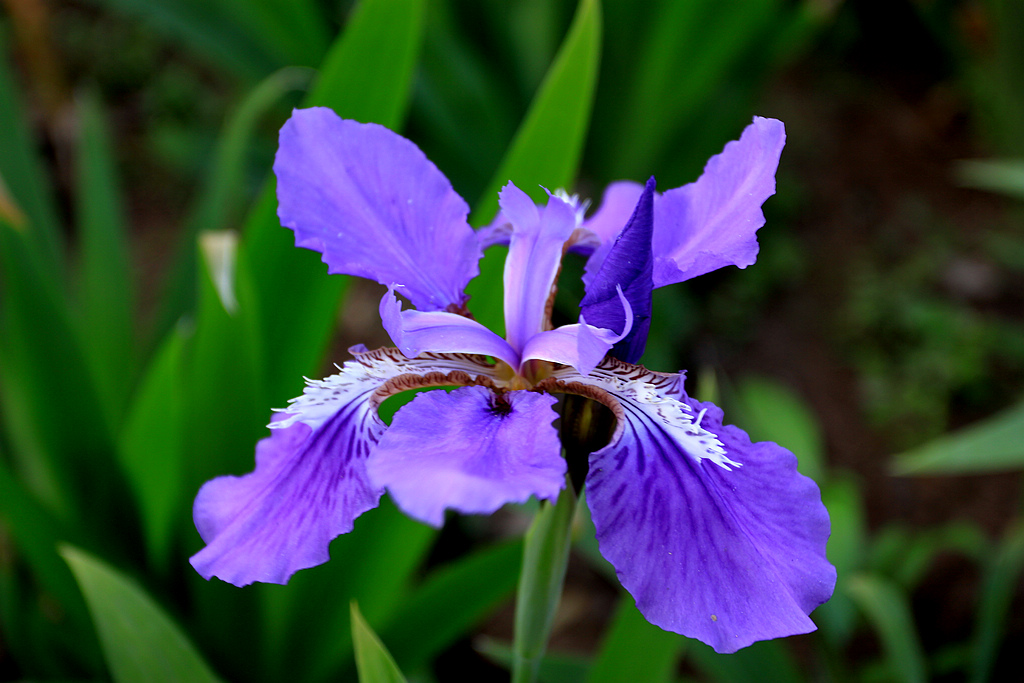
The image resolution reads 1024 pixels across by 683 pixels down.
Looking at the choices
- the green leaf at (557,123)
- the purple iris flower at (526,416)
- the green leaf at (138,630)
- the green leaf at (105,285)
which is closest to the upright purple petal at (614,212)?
the purple iris flower at (526,416)

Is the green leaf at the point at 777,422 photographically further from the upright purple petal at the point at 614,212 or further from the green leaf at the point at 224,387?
the green leaf at the point at 224,387

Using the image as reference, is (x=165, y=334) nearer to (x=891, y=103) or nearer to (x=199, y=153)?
(x=199, y=153)

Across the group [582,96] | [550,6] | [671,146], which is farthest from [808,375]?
[582,96]

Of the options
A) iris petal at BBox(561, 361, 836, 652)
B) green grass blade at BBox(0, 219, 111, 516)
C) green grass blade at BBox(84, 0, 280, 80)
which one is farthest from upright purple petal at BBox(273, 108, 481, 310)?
green grass blade at BBox(84, 0, 280, 80)

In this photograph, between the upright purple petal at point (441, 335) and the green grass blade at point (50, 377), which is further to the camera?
the green grass blade at point (50, 377)

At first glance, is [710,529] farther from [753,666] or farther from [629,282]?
[753,666]

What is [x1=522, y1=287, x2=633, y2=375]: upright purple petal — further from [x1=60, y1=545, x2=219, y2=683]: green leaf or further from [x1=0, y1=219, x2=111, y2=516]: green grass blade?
[x1=0, y1=219, x2=111, y2=516]: green grass blade
